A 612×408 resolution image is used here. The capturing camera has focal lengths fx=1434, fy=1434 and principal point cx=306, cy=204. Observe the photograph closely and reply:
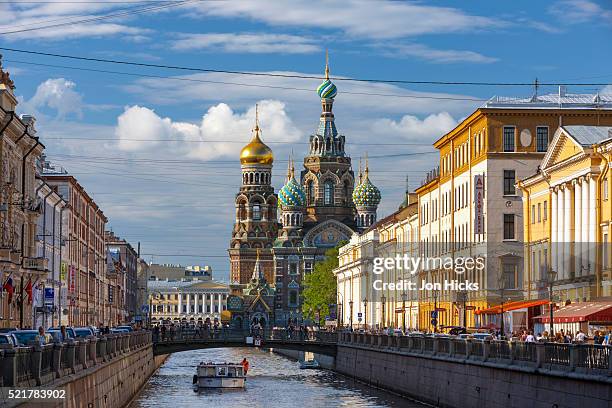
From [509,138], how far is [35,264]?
108ft

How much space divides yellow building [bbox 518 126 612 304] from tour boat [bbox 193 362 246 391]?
19.0 metres

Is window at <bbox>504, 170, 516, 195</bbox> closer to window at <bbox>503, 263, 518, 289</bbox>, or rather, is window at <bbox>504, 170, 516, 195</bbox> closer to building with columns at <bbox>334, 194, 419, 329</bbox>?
window at <bbox>503, 263, 518, 289</bbox>

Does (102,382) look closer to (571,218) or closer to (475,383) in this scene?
(475,383)

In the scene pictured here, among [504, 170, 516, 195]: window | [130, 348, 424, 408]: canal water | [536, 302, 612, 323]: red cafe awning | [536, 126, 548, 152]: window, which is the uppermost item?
[536, 126, 548, 152]: window

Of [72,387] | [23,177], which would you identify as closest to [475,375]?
[72,387]

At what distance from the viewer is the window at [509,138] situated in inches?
3580

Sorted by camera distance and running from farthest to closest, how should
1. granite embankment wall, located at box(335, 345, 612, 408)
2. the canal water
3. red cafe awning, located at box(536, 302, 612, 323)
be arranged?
the canal water < red cafe awning, located at box(536, 302, 612, 323) < granite embankment wall, located at box(335, 345, 612, 408)

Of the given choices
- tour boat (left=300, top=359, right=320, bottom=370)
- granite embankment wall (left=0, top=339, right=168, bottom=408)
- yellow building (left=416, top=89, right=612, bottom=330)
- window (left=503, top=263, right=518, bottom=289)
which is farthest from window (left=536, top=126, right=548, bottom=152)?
tour boat (left=300, top=359, right=320, bottom=370)

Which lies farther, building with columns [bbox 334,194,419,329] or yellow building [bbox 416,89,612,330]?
building with columns [bbox 334,194,419,329]

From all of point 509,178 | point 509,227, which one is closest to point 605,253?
point 509,227

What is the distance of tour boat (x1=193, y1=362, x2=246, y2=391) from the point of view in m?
88.2

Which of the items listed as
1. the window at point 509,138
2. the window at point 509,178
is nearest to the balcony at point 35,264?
the window at point 509,178

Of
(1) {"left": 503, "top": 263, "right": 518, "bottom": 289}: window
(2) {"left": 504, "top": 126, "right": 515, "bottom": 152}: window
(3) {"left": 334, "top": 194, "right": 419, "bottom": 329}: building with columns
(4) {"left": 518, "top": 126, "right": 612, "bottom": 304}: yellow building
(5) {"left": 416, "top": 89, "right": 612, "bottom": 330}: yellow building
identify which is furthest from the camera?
(3) {"left": 334, "top": 194, "right": 419, "bottom": 329}: building with columns

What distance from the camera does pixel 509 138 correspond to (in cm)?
9100
